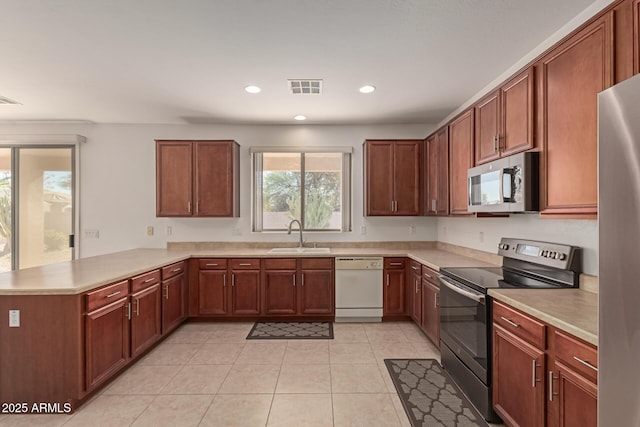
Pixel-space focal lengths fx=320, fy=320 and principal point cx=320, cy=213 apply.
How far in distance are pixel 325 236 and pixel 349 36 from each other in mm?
2764

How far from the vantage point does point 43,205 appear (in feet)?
14.4

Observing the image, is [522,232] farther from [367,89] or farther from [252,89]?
[252,89]

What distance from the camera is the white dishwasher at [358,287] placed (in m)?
3.96

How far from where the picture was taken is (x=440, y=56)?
2564 millimetres

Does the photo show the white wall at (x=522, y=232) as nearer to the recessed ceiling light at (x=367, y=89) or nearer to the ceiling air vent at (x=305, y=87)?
the recessed ceiling light at (x=367, y=89)

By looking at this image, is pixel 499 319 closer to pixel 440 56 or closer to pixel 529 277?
pixel 529 277

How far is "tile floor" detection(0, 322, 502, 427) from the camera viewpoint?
2129mm

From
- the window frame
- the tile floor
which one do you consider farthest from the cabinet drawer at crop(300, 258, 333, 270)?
the tile floor

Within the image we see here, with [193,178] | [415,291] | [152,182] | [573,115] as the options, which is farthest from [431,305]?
[152,182]

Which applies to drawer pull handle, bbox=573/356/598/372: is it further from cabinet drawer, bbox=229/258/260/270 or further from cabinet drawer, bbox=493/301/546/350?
cabinet drawer, bbox=229/258/260/270

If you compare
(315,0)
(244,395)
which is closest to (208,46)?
(315,0)

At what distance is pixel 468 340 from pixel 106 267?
310cm

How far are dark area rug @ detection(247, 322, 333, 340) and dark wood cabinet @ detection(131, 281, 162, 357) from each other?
0.95 meters

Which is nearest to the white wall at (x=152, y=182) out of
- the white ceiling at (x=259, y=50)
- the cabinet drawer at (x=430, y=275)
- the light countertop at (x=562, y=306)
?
the white ceiling at (x=259, y=50)
